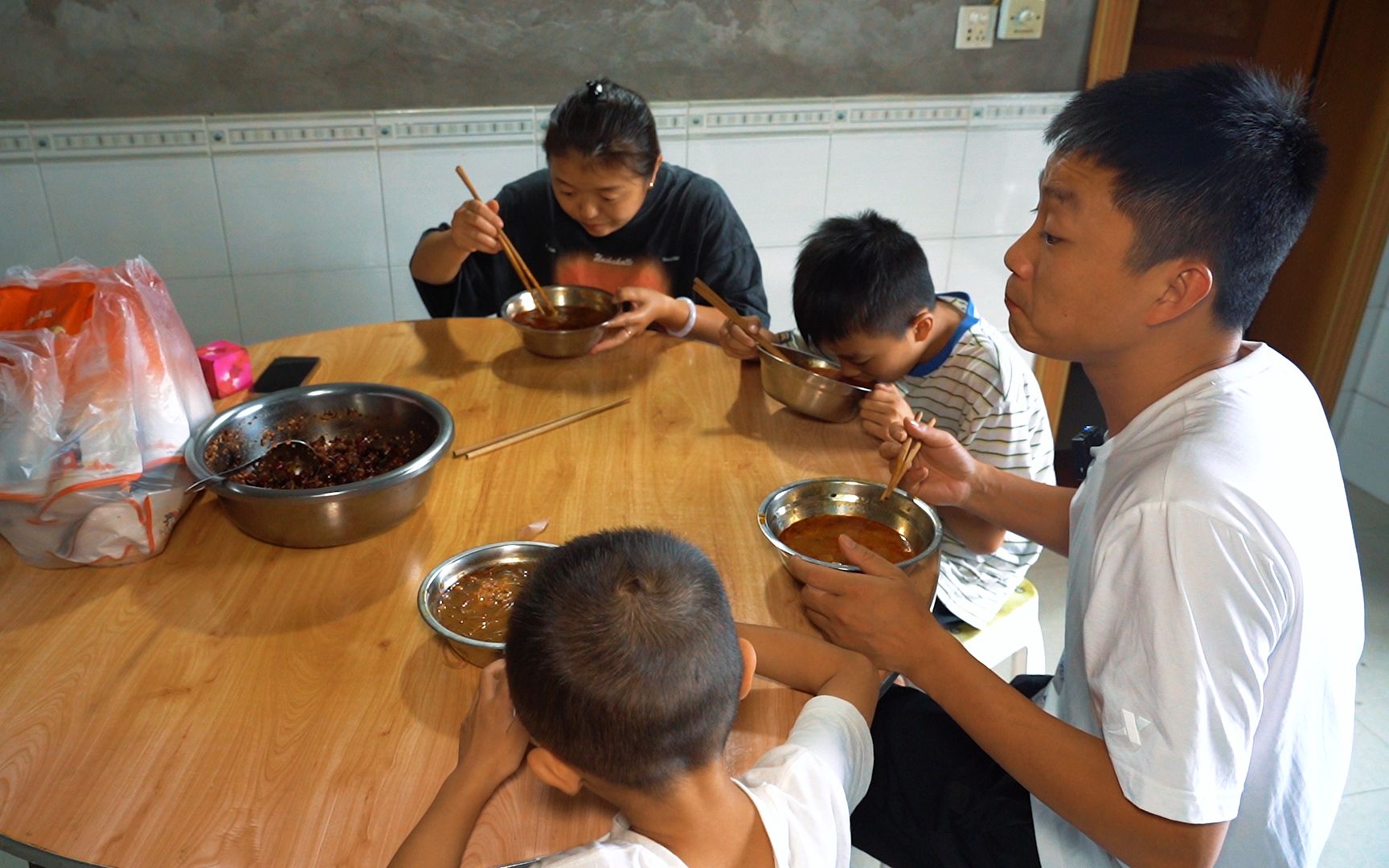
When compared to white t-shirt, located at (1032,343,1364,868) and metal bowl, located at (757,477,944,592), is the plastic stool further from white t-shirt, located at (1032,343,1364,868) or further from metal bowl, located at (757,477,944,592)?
white t-shirt, located at (1032,343,1364,868)

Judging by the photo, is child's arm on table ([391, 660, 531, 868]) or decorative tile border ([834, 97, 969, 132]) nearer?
child's arm on table ([391, 660, 531, 868])

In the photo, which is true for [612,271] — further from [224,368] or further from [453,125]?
[224,368]

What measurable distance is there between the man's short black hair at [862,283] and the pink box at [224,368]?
1.07 metres

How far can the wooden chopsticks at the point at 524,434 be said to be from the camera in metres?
1.66

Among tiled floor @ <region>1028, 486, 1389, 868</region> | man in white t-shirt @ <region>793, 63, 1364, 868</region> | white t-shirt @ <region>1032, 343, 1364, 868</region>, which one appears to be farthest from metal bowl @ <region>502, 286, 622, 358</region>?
tiled floor @ <region>1028, 486, 1389, 868</region>

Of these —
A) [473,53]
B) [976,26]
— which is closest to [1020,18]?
[976,26]

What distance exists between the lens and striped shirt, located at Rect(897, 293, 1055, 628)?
176cm

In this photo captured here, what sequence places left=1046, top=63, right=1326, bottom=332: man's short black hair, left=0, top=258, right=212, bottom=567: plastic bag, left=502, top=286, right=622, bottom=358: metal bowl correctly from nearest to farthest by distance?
1. left=1046, top=63, right=1326, bottom=332: man's short black hair
2. left=0, top=258, right=212, bottom=567: plastic bag
3. left=502, top=286, right=622, bottom=358: metal bowl

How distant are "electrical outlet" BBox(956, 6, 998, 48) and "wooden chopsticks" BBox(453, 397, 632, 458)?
6.63 feet

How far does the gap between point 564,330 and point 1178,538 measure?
4.14ft

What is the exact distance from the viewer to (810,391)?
175 cm

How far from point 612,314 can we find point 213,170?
149cm

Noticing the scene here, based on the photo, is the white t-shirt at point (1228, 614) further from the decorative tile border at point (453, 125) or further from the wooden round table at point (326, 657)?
the decorative tile border at point (453, 125)

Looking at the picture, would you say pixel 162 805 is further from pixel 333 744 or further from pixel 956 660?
pixel 956 660
